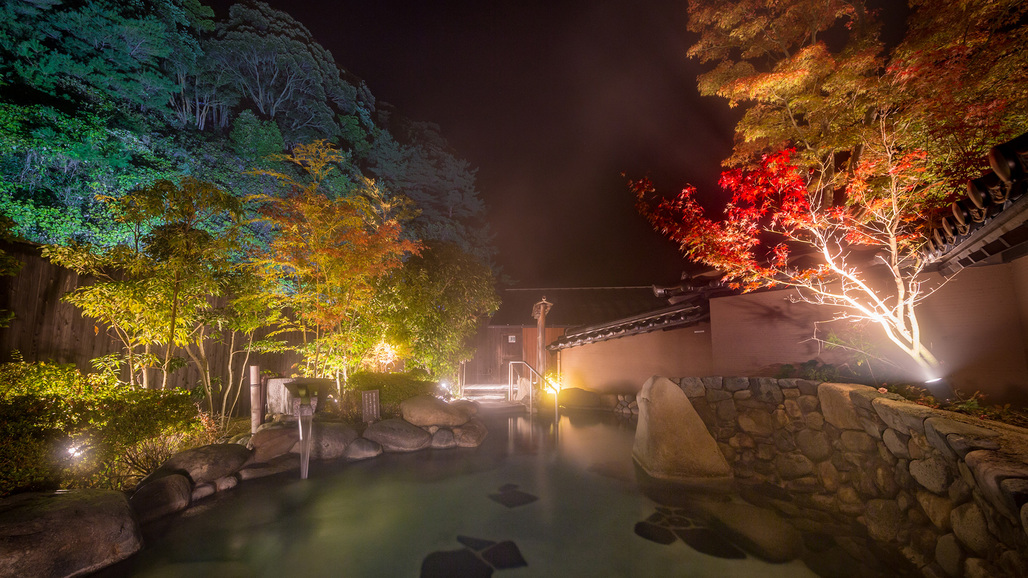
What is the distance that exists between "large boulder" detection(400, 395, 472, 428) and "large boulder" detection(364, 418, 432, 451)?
1.27 feet

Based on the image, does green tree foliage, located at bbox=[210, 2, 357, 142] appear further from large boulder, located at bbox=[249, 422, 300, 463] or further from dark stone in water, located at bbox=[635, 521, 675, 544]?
dark stone in water, located at bbox=[635, 521, 675, 544]

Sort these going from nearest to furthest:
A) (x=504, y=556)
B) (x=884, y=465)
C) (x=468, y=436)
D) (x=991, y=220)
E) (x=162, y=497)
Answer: (x=991, y=220), (x=504, y=556), (x=884, y=465), (x=162, y=497), (x=468, y=436)

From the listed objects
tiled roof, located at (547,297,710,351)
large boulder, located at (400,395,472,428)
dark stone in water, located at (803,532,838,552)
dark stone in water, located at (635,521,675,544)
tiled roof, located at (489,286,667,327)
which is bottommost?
dark stone in water, located at (803,532,838,552)

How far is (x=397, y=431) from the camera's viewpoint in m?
7.86

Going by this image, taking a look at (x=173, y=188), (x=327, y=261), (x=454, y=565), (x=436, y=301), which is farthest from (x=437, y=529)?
(x=436, y=301)

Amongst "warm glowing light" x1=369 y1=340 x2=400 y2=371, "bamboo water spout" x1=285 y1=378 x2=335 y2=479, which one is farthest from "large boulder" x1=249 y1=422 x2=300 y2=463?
"warm glowing light" x1=369 y1=340 x2=400 y2=371

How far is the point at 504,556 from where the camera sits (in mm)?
3947

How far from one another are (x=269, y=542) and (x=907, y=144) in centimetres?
994

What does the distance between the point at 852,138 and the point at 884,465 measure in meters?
5.47

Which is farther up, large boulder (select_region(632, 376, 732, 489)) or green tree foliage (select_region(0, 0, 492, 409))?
green tree foliage (select_region(0, 0, 492, 409))

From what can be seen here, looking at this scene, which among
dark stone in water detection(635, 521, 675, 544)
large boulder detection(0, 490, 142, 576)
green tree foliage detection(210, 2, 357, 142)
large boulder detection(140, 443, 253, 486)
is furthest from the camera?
green tree foliage detection(210, 2, 357, 142)

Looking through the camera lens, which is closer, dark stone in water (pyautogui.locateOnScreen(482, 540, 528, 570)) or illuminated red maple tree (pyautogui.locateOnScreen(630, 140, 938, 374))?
dark stone in water (pyautogui.locateOnScreen(482, 540, 528, 570))

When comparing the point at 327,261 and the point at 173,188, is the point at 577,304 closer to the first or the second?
the point at 327,261

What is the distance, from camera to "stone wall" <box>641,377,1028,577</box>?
2.81 meters
